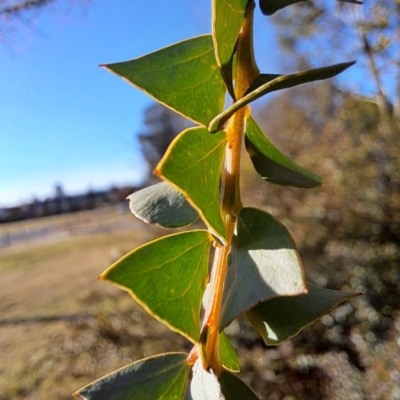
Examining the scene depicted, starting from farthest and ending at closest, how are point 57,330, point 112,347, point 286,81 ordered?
point 57,330 → point 112,347 → point 286,81

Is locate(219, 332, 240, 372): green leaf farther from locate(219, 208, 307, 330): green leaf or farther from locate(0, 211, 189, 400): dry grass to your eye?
locate(0, 211, 189, 400): dry grass

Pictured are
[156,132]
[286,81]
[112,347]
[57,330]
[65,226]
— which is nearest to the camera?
[286,81]

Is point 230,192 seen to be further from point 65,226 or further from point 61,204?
point 65,226

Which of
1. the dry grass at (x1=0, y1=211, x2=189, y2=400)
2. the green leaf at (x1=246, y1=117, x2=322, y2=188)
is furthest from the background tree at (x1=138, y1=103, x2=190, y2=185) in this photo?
the green leaf at (x1=246, y1=117, x2=322, y2=188)

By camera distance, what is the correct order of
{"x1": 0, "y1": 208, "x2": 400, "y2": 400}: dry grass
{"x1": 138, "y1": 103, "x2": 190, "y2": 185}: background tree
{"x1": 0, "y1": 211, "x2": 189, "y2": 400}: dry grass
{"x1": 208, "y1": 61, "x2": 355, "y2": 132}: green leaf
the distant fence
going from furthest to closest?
{"x1": 138, "y1": 103, "x2": 190, "y2": 185}: background tree < the distant fence < {"x1": 0, "y1": 211, "x2": 189, "y2": 400}: dry grass < {"x1": 0, "y1": 208, "x2": 400, "y2": 400}: dry grass < {"x1": 208, "y1": 61, "x2": 355, "y2": 132}: green leaf

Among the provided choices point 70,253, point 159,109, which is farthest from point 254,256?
point 159,109

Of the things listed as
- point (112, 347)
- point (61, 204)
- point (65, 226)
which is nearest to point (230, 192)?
point (112, 347)
